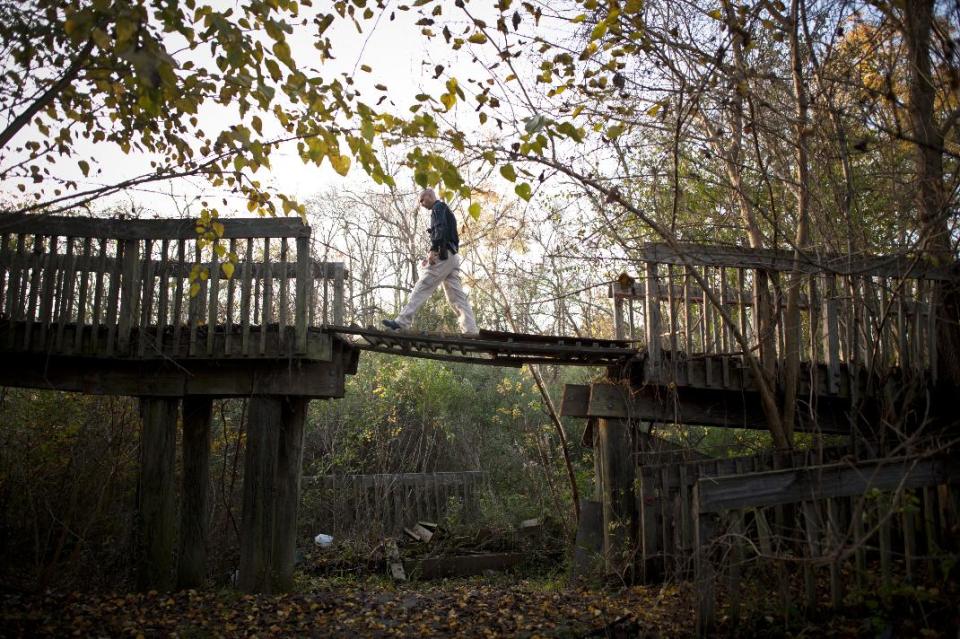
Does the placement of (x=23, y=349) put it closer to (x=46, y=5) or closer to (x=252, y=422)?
(x=252, y=422)

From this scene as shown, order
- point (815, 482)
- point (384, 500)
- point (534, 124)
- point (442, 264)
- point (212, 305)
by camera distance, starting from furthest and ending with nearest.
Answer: point (384, 500), point (442, 264), point (212, 305), point (815, 482), point (534, 124)

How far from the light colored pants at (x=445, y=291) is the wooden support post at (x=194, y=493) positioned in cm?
276

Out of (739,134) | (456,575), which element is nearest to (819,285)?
(739,134)

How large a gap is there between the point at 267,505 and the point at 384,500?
5.62 metres

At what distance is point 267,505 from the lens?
8672mm

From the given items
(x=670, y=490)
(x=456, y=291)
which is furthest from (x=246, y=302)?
(x=670, y=490)

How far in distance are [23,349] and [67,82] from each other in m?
4.12

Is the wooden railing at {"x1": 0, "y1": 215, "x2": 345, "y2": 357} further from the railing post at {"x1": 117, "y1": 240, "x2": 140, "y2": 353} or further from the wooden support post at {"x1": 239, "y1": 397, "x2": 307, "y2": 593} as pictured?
the wooden support post at {"x1": 239, "y1": 397, "x2": 307, "y2": 593}

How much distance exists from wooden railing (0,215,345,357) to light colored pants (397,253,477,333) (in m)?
1.10

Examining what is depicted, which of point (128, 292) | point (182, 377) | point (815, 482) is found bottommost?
point (815, 482)

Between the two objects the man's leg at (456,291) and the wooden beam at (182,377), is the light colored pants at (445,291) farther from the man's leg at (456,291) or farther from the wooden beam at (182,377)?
the wooden beam at (182,377)

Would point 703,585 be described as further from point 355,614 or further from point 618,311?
point 618,311

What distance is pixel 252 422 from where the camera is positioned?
8.85 m

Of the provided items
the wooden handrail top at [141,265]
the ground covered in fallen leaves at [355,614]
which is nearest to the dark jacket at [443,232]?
the wooden handrail top at [141,265]
